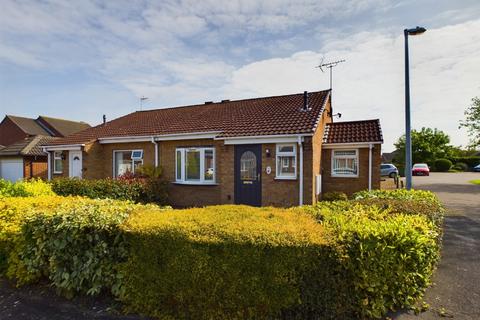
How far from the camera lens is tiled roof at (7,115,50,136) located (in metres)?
35.0

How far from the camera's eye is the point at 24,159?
23266mm

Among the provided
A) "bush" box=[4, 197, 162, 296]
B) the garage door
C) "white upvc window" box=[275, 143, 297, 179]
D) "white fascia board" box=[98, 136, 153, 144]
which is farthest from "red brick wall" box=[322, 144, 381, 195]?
the garage door

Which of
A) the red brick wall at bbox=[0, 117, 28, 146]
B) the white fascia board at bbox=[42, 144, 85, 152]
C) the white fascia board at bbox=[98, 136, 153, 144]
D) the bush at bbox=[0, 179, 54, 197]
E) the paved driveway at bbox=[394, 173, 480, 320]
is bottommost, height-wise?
the paved driveway at bbox=[394, 173, 480, 320]

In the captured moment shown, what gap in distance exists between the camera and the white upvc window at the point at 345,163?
11.9m

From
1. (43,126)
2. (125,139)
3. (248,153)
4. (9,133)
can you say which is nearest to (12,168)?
(9,133)

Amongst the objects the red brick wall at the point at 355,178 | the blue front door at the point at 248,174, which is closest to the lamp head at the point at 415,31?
the red brick wall at the point at 355,178

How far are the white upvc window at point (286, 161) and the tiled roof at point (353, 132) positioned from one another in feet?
8.13

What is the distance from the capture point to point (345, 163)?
12.2 metres

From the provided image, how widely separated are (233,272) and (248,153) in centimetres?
840

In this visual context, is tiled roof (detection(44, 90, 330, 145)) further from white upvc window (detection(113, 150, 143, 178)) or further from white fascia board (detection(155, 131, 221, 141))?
white upvc window (detection(113, 150, 143, 178))

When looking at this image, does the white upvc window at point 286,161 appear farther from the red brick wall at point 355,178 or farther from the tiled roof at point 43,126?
the tiled roof at point 43,126

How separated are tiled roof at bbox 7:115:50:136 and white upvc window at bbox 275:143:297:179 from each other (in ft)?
115

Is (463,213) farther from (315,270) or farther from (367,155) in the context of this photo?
(315,270)

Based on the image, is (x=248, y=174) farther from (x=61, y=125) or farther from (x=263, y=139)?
(x=61, y=125)
